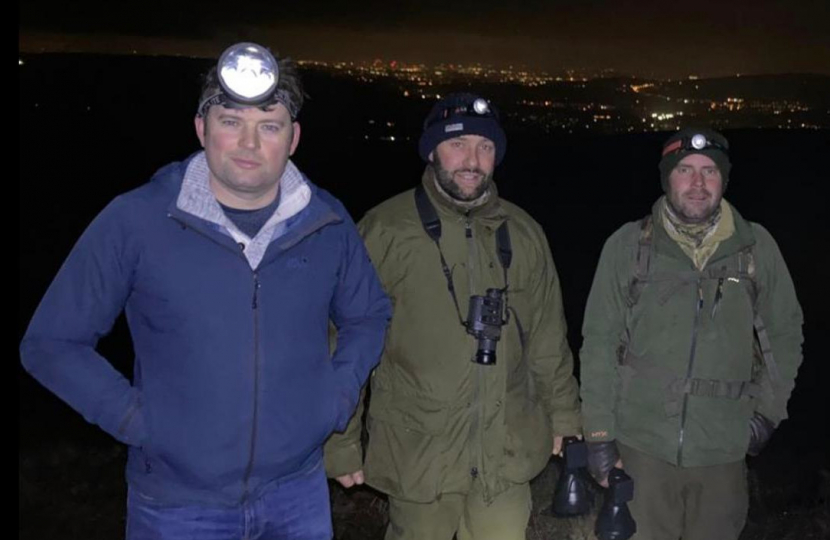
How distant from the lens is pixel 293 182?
373 cm

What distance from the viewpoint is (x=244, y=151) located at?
3.45 meters

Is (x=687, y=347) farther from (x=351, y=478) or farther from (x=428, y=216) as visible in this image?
(x=351, y=478)

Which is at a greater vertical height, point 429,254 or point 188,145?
point 188,145

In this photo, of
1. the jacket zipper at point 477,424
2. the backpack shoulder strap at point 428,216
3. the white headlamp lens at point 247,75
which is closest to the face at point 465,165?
the backpack shoulder strap at point 428,216

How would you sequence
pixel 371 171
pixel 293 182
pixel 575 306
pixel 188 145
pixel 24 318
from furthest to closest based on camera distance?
pixel 188 145 → pixel 371 171 → pixel 575 306 → pixel 24 318 → pixel 293 182

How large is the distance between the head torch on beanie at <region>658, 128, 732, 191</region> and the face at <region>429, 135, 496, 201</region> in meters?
1.16

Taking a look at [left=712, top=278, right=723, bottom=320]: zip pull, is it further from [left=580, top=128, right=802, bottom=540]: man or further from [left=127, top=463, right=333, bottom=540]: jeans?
[left=127, top=463, right=333, bottom=540]: jeans

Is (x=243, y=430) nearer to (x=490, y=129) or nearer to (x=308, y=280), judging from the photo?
(x=308, y=280)

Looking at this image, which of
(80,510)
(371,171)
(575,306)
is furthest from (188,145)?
(80,510)

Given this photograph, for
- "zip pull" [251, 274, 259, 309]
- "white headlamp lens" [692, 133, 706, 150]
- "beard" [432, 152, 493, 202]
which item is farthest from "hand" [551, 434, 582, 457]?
"zip pull" [251, 274, 259, 309]

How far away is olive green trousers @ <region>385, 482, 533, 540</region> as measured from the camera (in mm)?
4441

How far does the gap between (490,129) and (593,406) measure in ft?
5.87

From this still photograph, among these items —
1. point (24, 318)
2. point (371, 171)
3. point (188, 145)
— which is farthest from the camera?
point (188, 145)

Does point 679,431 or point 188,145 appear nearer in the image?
point 679,431
